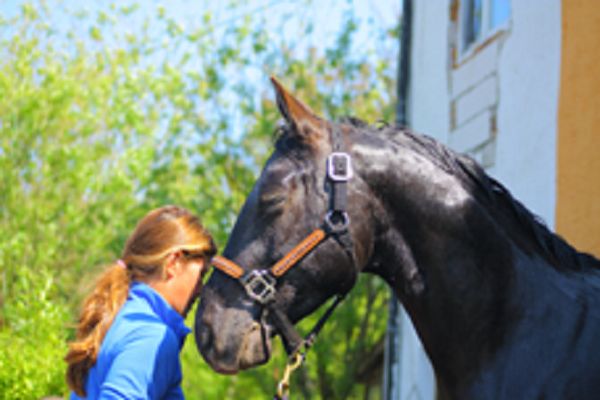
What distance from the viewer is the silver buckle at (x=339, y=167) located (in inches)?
108

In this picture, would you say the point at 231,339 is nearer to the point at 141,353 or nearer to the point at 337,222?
the point at 141,353

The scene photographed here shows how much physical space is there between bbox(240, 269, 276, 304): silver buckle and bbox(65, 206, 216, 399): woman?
1.31 ft

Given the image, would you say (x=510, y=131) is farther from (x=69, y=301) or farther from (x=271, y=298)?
(x=69, y=301)

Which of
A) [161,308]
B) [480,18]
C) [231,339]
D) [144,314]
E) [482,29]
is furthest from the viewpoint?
[480,18]

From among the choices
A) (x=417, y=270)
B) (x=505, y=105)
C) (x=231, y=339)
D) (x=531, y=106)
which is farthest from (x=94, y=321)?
(x=505, y=105)

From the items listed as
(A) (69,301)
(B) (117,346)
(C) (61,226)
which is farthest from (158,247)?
(C) (61,226)

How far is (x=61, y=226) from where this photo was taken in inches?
505

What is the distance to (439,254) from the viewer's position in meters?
2.76

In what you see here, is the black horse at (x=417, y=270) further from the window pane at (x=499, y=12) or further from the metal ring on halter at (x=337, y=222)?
the window pane at (x=499, y=12)

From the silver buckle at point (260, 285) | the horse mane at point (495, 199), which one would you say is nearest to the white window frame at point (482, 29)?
the horse mane at point (495, 199)

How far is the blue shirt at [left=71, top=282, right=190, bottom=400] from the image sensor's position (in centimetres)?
271

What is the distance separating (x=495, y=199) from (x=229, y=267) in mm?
964

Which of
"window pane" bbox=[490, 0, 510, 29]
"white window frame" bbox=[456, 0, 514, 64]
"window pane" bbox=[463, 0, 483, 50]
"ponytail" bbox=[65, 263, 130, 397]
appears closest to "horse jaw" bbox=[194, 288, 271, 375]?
"ponytail" bbox=[65, 263, 130, 397]

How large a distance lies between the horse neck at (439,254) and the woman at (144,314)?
788 millimetres
